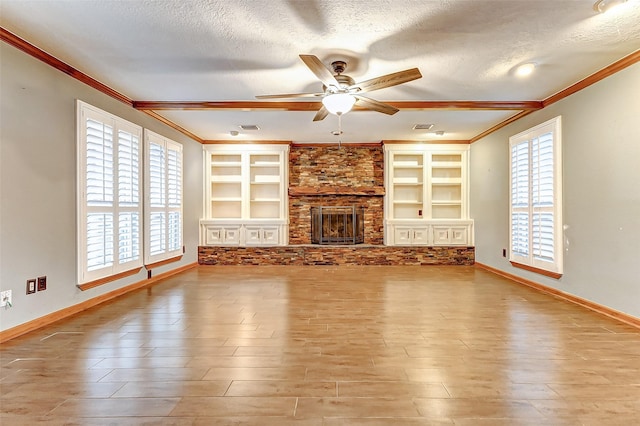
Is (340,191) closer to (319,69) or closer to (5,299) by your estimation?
(319,69)

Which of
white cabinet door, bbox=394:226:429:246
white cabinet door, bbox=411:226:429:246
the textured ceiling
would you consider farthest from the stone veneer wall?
the textured ceiling

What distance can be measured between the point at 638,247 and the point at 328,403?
317cm

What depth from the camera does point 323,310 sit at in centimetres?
346

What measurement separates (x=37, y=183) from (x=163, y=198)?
6.93 feet

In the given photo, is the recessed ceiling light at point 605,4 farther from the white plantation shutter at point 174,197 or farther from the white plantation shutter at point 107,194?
the white plantation shutter at point 174,197

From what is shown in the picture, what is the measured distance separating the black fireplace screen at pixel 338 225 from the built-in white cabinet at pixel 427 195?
23.3 inches

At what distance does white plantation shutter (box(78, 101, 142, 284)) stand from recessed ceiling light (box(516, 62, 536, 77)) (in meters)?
4.51

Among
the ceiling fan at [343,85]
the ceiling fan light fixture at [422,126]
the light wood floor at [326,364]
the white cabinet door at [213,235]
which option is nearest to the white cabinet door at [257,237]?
the white cabinet door at [213,235]

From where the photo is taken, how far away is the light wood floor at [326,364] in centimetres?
170

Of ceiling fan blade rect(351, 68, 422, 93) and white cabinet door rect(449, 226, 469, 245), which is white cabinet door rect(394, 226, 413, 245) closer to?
white cabinet door rect(449, 226, 469, 245)

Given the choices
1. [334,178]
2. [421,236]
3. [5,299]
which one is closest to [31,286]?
[5,299]

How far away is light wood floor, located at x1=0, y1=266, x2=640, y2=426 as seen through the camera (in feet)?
5.58

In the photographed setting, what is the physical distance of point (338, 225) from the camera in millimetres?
6785

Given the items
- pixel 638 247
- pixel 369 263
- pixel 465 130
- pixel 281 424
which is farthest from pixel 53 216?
pixel 465 130
